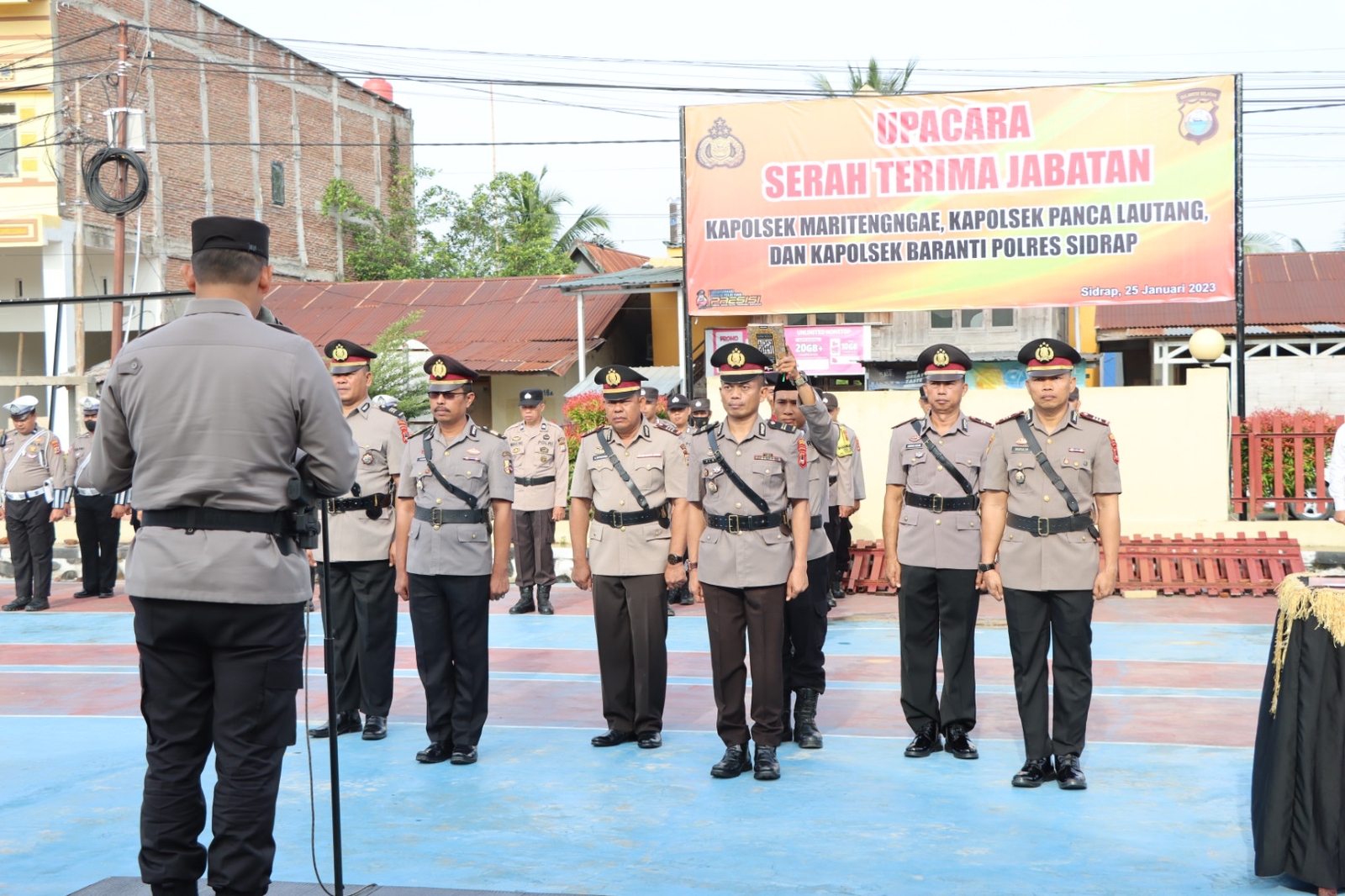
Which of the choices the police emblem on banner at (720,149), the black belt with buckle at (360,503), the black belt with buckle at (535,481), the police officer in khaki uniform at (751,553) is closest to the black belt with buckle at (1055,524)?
the police officer in khaki uniform at (751,553)

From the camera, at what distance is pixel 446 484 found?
6.93m

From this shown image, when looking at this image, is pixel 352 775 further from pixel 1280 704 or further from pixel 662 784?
pixel 1280 704

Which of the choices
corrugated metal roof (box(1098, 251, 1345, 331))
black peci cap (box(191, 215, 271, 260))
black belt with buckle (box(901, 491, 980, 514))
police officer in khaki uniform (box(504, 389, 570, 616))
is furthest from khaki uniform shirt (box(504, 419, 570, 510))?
corrugated metal roof (box(1098, 251, 1345, 331))

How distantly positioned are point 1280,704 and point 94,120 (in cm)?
2771

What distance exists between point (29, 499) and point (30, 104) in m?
15.6

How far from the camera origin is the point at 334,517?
Answer: 7219 millimetres

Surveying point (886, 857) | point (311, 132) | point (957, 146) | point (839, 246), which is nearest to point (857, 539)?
point (839, 246)

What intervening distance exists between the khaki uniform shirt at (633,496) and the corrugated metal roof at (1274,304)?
63.7 feet

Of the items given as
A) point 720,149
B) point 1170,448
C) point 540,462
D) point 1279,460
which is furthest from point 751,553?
point 720,149

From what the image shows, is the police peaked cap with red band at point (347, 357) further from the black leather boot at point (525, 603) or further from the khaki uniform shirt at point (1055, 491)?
the black leather boot at point (525, 603)

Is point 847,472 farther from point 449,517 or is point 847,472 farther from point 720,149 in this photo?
point 449,517

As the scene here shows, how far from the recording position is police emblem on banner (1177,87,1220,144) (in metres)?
14.0

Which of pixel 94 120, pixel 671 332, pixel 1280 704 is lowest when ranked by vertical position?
pixel 1280 704

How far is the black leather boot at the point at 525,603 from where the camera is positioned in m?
12.3
